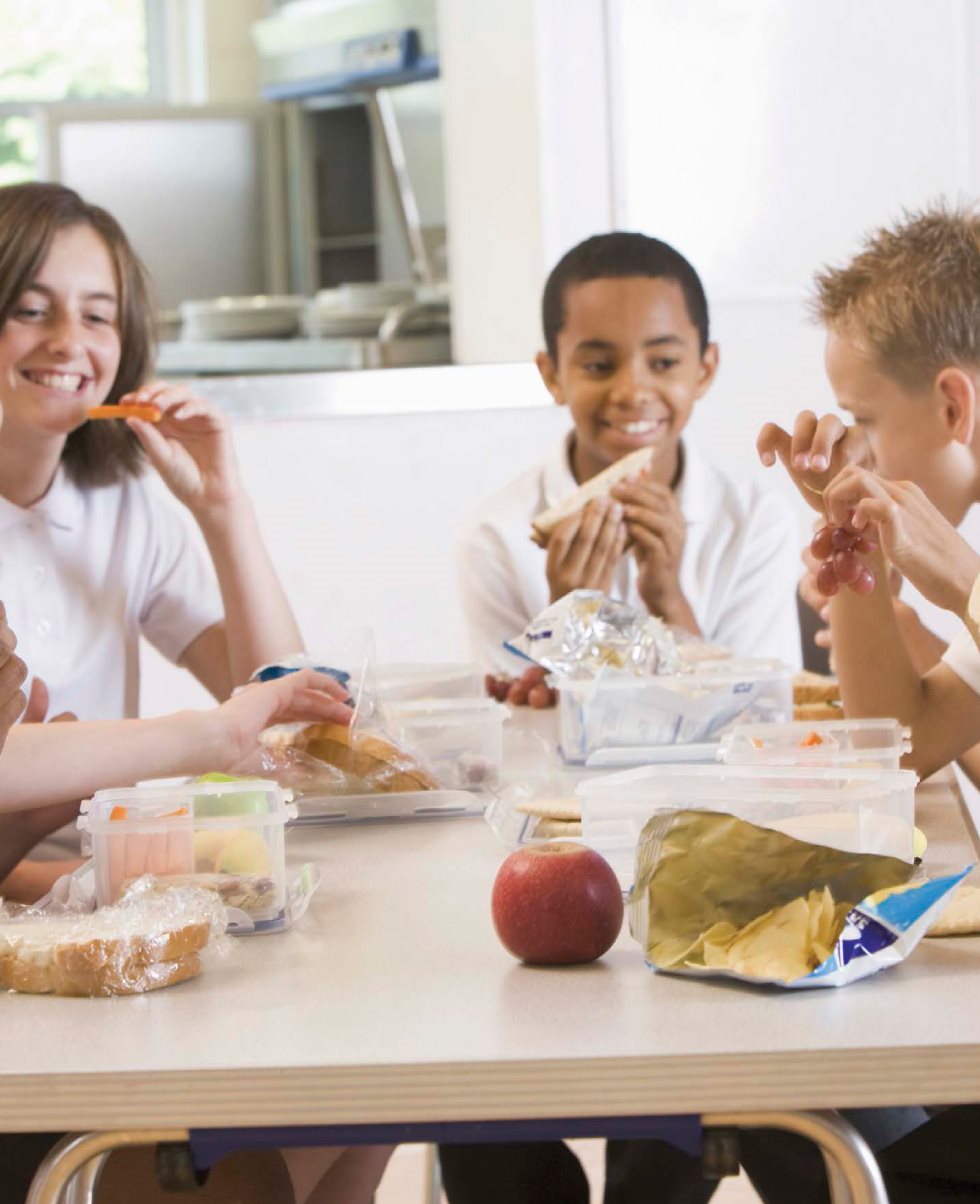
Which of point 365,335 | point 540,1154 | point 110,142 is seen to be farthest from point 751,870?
point 110,142

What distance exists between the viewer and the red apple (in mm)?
879

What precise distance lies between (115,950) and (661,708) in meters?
0.67

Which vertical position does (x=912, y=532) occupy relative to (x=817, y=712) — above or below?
above

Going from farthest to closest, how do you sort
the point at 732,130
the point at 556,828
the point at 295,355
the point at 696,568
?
the point at 295,355 < the point at 732,130 < the point at 696,568 < the point at 556,828

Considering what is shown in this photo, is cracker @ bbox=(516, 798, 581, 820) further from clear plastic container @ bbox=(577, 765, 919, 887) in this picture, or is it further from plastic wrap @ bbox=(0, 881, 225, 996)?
plastic wrap @ bbox=(0, 881, 225, 996)

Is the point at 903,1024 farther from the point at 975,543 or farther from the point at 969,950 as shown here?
the point at 975,543

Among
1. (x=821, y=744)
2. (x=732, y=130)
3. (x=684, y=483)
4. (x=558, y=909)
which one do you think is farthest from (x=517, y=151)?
(x=558, y=909)

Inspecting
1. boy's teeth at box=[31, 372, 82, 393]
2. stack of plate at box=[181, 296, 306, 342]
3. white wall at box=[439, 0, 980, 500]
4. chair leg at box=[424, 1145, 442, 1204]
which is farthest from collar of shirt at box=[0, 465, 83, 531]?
stack of plate at box=[181, 296, 306, 342]

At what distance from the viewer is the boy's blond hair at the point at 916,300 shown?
5.36 feet

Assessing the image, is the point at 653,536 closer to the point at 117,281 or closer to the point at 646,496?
the point at 646,496

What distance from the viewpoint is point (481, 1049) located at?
754mm

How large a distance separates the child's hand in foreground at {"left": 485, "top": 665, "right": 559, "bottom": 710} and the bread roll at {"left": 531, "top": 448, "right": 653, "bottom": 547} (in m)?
0.17

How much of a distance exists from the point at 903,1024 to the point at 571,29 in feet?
9.00

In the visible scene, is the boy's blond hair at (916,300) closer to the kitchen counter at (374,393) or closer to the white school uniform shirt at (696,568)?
the white school uniform shirt at (696,568)
